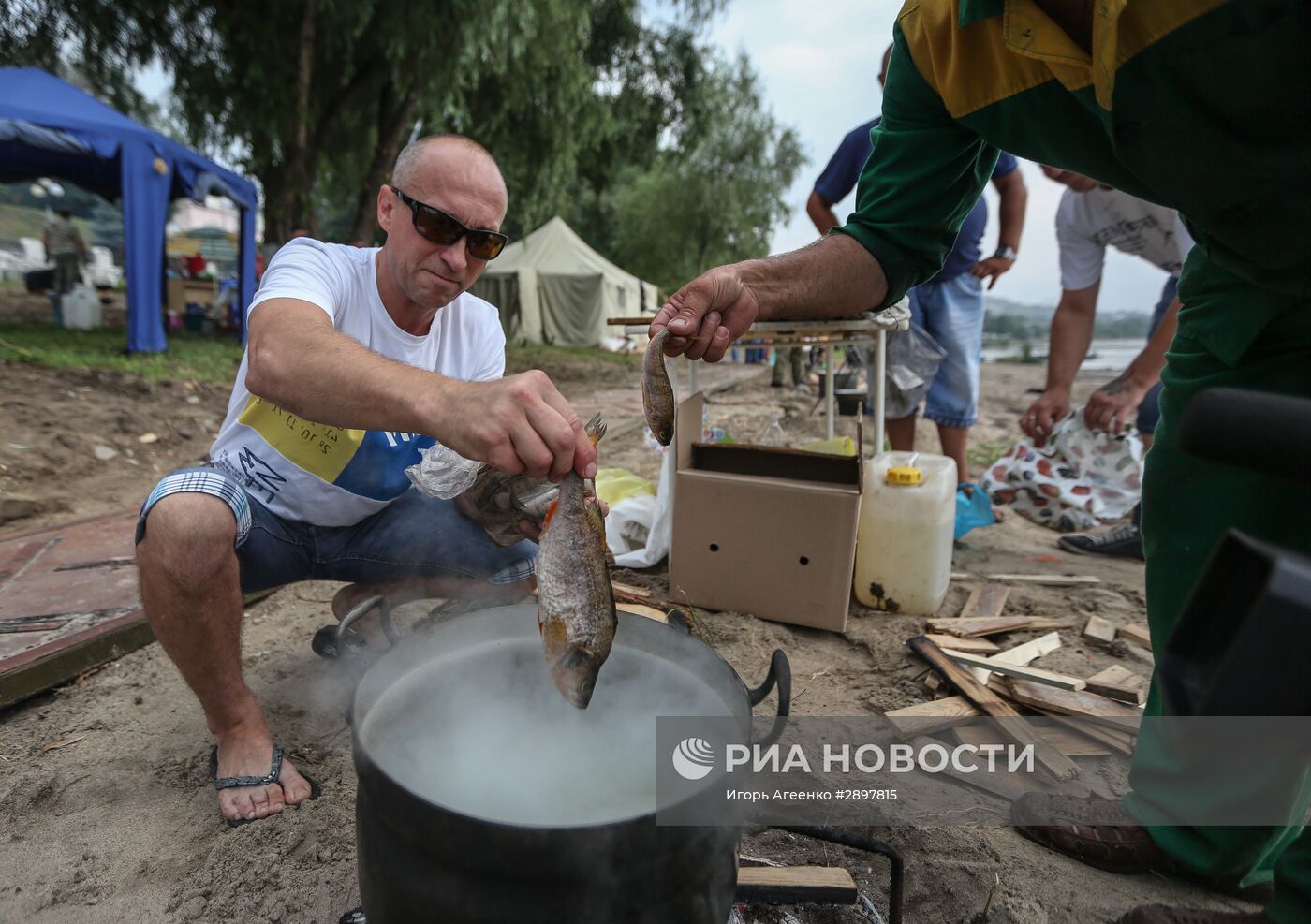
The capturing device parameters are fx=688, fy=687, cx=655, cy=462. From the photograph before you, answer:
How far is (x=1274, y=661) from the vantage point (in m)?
0.46

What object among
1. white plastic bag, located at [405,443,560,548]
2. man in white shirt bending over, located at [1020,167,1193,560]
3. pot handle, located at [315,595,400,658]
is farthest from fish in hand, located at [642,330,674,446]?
man in white shirt bending over, located at [1020,167,1193,560]

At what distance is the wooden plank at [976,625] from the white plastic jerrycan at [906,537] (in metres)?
0.16

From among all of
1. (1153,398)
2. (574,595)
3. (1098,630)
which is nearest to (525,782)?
(574,595)

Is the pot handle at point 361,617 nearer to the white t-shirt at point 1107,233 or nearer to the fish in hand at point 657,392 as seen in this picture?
the fish in hand at point 657,392

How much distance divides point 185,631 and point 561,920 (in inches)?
55.8

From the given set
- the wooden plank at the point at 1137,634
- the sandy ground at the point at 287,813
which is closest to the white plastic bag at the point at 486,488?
the sandy ground at the point at 287,813

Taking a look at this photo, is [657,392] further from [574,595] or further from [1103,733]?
[1103,733]

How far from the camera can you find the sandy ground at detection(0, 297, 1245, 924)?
5.41 feet

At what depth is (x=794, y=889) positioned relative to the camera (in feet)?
5.16

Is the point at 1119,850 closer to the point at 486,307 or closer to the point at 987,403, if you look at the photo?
the point at 486,307

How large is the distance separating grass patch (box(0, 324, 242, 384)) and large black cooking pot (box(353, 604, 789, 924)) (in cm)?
708

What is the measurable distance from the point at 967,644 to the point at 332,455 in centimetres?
257

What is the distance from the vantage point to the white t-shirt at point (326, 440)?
6.90 ft

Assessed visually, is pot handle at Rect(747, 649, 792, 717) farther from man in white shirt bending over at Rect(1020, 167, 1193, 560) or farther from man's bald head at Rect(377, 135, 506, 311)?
man in white shirt bending over at Rect(1020, 167, 1193, 560)
